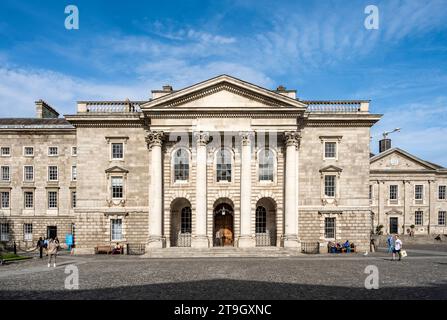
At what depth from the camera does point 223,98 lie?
96.2ft

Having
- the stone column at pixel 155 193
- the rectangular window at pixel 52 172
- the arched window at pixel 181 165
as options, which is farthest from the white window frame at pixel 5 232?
the arched window at pixel 181 165

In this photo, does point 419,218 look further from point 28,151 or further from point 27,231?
point 28,151

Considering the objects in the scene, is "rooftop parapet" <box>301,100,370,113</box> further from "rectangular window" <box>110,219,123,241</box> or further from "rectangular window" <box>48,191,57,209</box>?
"rectangular window" <box>48,191,57,209</box>

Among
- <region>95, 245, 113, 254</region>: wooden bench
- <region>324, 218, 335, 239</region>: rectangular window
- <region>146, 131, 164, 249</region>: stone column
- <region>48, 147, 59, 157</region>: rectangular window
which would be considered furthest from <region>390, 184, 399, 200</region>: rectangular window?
<region>48, 147, 59, 157</region>: rectangular window

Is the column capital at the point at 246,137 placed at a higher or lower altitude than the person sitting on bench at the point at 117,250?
higher

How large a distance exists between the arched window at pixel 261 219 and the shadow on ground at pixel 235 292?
1593 cm

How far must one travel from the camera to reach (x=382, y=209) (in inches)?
1880

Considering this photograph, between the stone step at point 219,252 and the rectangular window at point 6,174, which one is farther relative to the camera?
the rectangular window at point 6,174

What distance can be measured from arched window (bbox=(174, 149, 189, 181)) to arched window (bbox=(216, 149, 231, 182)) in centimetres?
249

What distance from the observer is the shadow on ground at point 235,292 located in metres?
12.8

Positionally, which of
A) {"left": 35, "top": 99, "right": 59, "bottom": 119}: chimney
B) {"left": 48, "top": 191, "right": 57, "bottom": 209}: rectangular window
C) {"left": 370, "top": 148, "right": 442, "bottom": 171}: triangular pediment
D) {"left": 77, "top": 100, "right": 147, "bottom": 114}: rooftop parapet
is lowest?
{"left": 48, "top": 191, "right": 57, "bottom": 209}: rectangular window

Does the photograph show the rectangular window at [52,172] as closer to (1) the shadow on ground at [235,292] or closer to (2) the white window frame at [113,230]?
(2) the white window frame at [113,230]

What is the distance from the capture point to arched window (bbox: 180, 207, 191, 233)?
30953mm

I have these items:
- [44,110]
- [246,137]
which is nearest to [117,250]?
[246,137]
